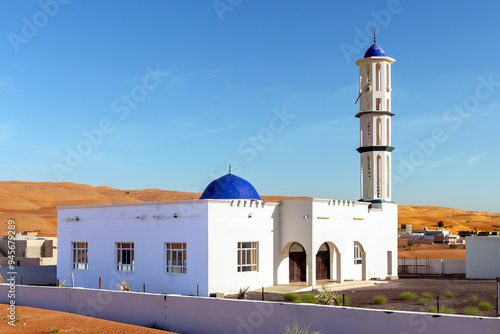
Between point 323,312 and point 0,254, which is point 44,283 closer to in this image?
point 0,254

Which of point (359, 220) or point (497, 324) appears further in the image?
point (359, 220)

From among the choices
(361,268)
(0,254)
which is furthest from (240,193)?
(0,254)

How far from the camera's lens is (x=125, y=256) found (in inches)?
1226

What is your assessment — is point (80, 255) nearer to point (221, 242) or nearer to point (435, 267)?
point (221, 242)

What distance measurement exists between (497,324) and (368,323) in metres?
3.38

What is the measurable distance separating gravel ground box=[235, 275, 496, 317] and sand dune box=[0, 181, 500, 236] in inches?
2044

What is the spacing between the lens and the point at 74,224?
33719 mm

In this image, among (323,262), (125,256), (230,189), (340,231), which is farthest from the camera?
(323,262)

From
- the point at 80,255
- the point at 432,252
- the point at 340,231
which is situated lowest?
the point at 432,252

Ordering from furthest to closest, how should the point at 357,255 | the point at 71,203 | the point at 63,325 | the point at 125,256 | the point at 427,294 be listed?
the point at 71,203, the point at 357,255, the point at 125,256, the point at 427,294, the point at 63,325

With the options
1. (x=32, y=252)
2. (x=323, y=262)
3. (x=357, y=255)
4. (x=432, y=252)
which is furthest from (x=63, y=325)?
(x=432, y=252)

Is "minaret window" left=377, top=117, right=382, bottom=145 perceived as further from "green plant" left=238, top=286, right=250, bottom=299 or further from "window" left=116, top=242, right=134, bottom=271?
"window" left=116, top=242, right=134, bottom=271

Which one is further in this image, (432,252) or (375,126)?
(432,252)

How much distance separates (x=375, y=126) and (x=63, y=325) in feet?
81.5
